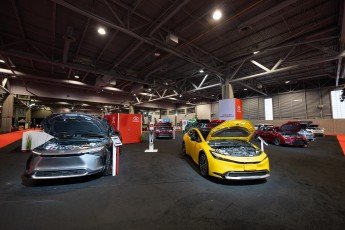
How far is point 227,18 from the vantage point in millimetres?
5418

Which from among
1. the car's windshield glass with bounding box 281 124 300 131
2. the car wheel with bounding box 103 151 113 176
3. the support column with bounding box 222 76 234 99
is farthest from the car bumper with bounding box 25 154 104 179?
the car's windshield glass with bounding box 281 124 300 131

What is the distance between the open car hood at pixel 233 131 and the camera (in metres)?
4.03

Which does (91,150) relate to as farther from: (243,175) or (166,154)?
(166,154)

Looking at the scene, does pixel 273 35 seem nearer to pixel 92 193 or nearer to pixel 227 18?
pixel 227 18

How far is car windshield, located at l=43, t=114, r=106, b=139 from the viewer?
3.95 metres

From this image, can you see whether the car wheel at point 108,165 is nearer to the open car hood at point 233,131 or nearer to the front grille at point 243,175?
the open car hood at point 233,131

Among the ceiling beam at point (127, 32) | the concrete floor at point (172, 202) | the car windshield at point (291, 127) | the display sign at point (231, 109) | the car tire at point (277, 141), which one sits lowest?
the concrete floor at point (172, 202)

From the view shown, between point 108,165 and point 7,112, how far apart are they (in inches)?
733

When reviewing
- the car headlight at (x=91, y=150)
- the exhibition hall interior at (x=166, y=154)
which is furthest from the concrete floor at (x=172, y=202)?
the car headlight at (x=91, y=150)

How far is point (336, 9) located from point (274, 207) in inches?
288

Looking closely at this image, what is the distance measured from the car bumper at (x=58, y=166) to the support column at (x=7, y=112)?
1751cm

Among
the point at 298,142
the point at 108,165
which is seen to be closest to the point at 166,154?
the point at 108,165

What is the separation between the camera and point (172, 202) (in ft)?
8.46

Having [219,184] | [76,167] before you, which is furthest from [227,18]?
[76,167]
